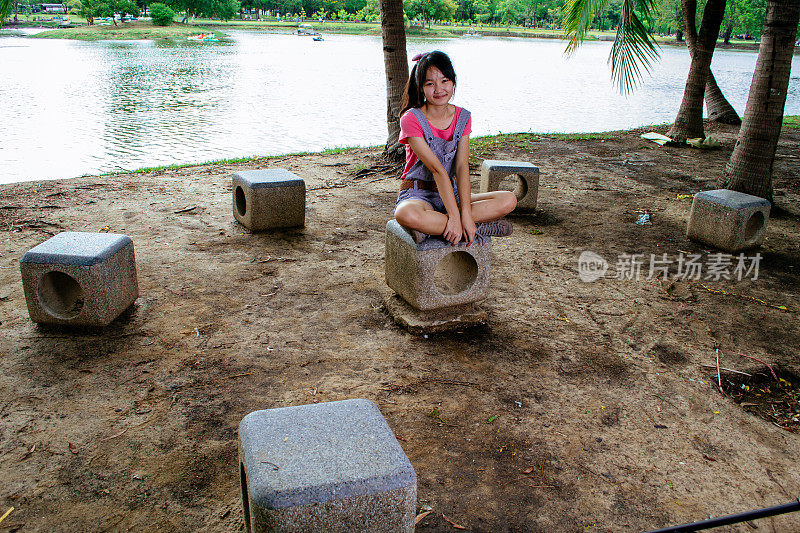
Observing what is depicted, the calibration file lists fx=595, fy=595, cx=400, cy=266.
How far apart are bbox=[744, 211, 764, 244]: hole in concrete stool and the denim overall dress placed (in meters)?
3.51

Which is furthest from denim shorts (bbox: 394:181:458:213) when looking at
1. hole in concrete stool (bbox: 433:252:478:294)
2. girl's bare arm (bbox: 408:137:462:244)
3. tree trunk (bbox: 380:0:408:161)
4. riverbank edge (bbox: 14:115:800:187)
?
riverbank edge (bbox: 14:115:800:187)

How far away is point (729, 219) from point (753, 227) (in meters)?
0.56

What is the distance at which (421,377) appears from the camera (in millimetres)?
3836

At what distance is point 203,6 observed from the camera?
6562cm

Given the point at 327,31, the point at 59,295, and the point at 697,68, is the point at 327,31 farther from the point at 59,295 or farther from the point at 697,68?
the point at 59,295

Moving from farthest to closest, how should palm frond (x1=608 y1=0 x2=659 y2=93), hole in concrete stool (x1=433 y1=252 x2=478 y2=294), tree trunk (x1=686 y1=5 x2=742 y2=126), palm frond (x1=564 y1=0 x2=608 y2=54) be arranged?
1. tree trunk (x1=686 y1=5 x2=742 y2=126)
2. palm frond (x1=564 y1=0 x2=608 y2=54)
3. palm frond (x1=608 y1=0 x2=659 y2=93)
4. hole in concrete stool (x1=433 y1=252 x2=478 y2=294)

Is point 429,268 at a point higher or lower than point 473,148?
higher

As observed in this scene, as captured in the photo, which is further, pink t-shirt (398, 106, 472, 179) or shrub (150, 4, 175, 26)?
shrub (150, 4, 175, 26)

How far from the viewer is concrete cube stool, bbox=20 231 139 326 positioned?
4.07 meters

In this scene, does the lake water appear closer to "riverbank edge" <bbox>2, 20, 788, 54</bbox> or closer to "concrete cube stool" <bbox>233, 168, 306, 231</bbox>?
"concrete cube stool" <bbox>233, 168, 306, 231</bbox>

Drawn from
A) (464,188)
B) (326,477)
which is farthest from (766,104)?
(326,477)

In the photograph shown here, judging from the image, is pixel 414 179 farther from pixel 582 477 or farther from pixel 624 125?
pixel 624 125

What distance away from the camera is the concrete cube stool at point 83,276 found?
4.07 m

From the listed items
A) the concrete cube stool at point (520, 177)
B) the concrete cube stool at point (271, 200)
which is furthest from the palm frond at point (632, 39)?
the concrete cube stool at point (271, 200)
